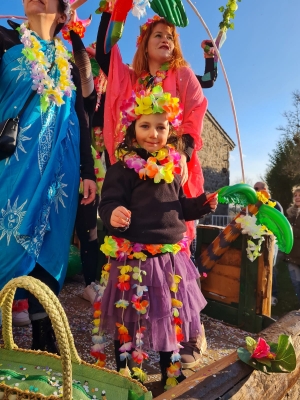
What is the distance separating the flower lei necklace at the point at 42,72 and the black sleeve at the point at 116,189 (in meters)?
0.46

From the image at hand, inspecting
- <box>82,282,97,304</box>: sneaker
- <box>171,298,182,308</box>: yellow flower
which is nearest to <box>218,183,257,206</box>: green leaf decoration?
<box>171,298,182,308</box>: yellow flower

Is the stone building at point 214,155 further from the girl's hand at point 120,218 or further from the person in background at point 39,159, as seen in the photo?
the girl's hand at point 120,218

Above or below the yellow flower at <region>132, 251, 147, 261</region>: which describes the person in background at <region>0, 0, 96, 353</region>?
above

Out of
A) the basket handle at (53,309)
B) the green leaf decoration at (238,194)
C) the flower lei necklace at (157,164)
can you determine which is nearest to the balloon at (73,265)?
the green leaf decoration at (238,194)

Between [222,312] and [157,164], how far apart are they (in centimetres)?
149

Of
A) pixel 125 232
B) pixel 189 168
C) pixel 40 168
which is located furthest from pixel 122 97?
pixel 125 232

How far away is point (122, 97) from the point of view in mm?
2012

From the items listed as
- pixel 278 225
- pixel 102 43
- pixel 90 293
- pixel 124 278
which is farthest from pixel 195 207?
pixel 90 293

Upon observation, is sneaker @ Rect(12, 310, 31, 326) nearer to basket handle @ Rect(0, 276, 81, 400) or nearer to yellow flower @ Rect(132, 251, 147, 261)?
yellow flower @ Rect(132, 251, 147, 261)

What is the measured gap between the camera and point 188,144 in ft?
6.22

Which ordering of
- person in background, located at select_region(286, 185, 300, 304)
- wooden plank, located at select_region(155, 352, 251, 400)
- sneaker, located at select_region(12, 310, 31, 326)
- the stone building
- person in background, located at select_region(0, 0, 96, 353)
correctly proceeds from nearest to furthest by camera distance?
wooden plank, located at select_region(155, 352, 251, 400)
person in background, located at select_region(0, 0, 96, 353)
sneaker, located at select_region(12, 310, 31, 326)
person in background, located at select_region(286, 185, 300, 304)
the stone building

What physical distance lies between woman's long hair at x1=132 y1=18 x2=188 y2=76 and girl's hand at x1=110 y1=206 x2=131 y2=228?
3.31 ft

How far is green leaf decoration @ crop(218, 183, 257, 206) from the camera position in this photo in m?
1.89

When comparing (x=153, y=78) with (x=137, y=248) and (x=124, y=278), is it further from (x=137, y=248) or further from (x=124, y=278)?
(x=124, y=278)
